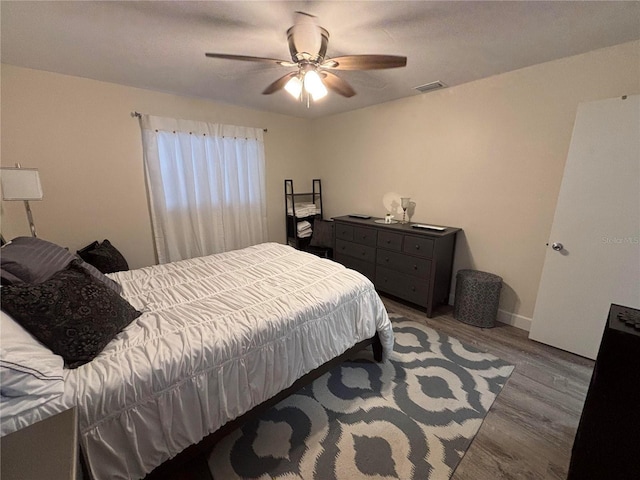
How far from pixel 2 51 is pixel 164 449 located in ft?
9.73

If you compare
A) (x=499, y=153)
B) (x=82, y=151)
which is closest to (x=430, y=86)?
(x=499, y=153)

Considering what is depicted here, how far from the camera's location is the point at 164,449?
1.11 meters

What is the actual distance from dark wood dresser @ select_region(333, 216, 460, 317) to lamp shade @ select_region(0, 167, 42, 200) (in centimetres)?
283

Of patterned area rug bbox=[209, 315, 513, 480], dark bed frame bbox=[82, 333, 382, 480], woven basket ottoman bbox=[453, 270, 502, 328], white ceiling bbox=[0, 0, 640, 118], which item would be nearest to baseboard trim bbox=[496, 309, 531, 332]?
woven basket ottoman bbox=[453, 270, 502, 328]

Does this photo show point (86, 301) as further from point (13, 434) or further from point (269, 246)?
point (269, 246)

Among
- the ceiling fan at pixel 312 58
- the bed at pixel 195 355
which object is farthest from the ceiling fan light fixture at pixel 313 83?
the bed at pixel 195 355

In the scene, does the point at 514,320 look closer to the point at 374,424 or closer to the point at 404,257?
the point at 404,257

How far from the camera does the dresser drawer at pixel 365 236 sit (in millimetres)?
3125

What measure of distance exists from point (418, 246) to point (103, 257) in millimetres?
3047

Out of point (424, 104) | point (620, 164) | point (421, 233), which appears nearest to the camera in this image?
point (620, 164)

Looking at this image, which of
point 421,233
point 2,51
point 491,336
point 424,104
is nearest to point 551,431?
point 491,336

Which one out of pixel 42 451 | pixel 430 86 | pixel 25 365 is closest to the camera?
pixel 42 451

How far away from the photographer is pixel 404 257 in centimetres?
286

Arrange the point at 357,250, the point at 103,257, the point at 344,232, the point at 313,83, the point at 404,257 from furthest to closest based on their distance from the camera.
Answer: the point at 344,232, the point at 357,250, the point at 404,257, the point at 103,257, the point at 313,83
